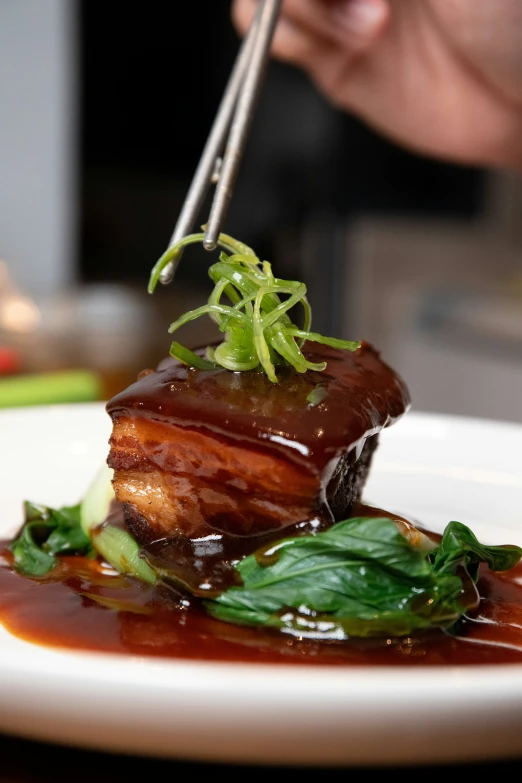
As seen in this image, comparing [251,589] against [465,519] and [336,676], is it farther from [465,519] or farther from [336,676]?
[465,519]

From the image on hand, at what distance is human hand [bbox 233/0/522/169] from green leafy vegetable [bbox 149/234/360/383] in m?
2.30

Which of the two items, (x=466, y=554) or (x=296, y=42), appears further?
(x=296, y=42)

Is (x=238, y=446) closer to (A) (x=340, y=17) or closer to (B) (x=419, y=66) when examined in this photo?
(A) (x=340, y=17)

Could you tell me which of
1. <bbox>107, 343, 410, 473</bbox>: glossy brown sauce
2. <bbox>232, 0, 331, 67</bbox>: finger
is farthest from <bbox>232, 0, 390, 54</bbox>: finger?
<bbox>107, 343, 410, 473</bbox>: glossy brown sauce

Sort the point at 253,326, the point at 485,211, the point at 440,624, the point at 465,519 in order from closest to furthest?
the point at 440,624, the point at 253,326, the point at 465,519, the point at 485,211

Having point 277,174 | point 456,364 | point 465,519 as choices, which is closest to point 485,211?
point 277,174

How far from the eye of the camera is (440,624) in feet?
5.55

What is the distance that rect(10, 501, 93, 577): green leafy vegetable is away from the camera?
2.06 meters

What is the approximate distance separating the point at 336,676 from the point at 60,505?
4.80ft

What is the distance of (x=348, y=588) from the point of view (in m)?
1.71

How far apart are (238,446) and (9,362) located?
2.40m

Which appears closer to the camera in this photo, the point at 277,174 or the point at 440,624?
the point at 440,624

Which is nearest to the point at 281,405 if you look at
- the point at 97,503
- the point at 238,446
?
the point at 238,446

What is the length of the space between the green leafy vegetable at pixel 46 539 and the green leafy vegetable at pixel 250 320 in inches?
21.8
